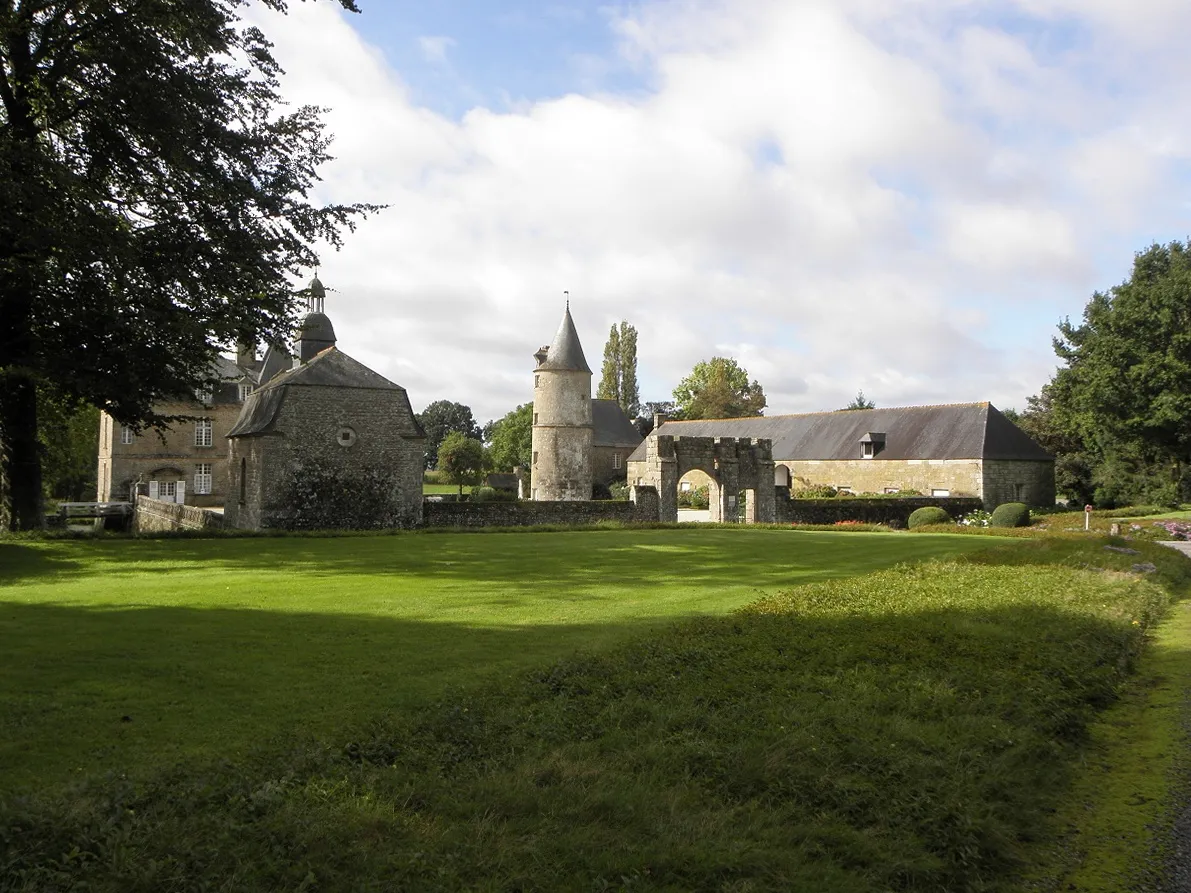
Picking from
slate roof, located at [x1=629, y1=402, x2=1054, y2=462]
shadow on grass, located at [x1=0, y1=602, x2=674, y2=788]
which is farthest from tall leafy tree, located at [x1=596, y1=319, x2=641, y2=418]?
shadow on grass, located at [x1=0, y1=602, x2=674, y2=788]

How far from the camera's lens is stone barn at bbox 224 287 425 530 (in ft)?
86.6

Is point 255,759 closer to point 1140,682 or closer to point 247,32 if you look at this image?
point 1140,682

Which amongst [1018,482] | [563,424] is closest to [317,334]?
[563,424]

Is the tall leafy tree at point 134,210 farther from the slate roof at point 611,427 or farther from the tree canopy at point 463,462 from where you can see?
the tree canopy at point 463,462

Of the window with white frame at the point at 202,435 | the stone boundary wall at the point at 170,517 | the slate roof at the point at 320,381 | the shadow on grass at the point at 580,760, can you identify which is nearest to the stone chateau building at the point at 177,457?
the window with white frame at the point at 202,435

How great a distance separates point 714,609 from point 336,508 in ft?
61.5

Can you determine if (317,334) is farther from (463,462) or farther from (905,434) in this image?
(905,434)

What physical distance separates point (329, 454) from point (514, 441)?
167 ft

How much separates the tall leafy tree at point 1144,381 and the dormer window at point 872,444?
971 centimetres

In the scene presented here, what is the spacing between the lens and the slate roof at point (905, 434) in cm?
4391

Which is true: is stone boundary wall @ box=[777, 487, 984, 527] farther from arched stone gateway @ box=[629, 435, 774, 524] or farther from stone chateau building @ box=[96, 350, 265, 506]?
stone chateau building @ box=[96, 350, 265, 506]

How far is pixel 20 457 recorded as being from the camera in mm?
19109

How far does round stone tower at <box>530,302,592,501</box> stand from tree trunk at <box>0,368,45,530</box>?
29.5 m

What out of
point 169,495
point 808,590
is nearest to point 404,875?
point 808,590
